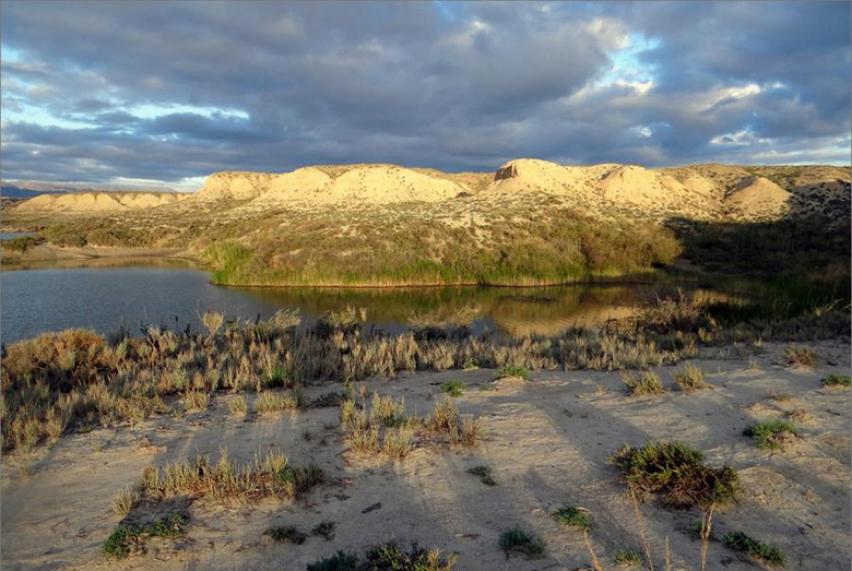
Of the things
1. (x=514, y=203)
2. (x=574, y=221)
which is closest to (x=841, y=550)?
(x=574, y=221)

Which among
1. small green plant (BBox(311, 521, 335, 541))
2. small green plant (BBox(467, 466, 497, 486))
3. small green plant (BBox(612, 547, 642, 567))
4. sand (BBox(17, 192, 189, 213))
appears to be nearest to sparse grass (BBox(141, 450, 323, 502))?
small green plant (BBox(311, 521, 335, 541))

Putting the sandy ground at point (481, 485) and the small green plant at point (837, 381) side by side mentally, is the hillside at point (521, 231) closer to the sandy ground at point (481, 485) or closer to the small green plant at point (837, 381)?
the small green plant at point (837, 381)

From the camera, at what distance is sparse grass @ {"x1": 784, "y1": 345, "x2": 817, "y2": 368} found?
1042 centimetres

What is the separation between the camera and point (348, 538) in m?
5.10

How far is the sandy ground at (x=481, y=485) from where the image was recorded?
4.91m

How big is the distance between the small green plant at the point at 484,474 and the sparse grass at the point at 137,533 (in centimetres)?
297

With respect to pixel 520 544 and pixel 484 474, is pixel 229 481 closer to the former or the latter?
pixel 484 474

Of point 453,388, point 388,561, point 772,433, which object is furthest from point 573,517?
point 453,388

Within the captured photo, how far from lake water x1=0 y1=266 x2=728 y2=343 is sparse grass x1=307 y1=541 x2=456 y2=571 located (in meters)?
13.3

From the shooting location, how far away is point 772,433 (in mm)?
6906

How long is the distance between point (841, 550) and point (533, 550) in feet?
8.64

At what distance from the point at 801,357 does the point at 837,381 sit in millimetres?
1666

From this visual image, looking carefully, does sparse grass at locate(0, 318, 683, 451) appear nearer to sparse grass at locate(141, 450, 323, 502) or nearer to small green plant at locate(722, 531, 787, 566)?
sparse grass at locate(141, 450, 323, 502)

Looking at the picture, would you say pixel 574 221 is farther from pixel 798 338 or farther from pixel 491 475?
pixel 491 475
